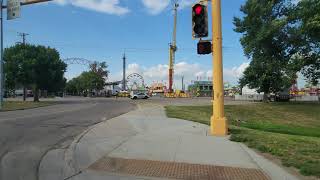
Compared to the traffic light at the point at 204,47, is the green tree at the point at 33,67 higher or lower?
higher

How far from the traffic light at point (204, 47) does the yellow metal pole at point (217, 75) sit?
219 mm

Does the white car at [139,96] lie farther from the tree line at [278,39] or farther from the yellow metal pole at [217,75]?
the yellow metal pole at [217,75]

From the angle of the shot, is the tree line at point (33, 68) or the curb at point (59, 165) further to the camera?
A: the tree line at point (33, 68)

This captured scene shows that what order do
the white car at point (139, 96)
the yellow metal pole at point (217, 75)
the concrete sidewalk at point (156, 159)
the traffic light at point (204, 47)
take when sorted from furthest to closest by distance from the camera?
1. the white car at point (139, 96)
2. the yellow metal pole at point (217, 75)
3. the traffic light at point (204, 47)
4. the concrete sidewalk at point (156, 159)

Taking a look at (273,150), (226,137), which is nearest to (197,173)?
(273,150)

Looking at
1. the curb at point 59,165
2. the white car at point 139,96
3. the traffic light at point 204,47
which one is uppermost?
the traffic light at point 204,47

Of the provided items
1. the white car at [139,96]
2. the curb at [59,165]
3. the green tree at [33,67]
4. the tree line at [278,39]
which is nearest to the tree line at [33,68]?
the green tree at [33,67]

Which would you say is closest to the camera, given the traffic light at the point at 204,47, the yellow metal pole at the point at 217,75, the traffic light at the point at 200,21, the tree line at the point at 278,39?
the traffic light at the point at 200,21

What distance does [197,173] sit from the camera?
372 inches

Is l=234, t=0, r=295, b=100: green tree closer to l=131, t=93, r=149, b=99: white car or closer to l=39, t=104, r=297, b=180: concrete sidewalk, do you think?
l=131, t=93, r=149, b=99: white car

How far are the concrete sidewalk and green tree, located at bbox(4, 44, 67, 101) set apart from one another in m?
49.0

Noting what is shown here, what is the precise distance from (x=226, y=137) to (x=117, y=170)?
233 inches

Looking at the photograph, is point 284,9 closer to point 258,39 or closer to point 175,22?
point 258,39

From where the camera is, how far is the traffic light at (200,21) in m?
15.1
